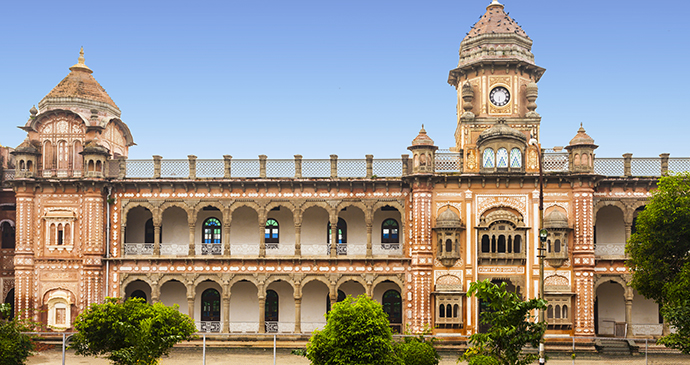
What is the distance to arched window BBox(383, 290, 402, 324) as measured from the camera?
94.1ft

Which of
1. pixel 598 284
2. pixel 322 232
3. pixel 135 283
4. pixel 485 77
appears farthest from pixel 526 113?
pixel 135 283

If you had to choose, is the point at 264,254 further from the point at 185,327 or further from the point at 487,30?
the point at 487,30

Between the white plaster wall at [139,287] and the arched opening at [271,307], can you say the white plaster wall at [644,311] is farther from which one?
the white plaster wall at [139,287]

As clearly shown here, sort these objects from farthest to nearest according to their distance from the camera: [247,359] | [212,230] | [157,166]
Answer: [212,230] → [157,166] → [247,359]

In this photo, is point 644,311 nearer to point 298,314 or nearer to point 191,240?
point 298,314

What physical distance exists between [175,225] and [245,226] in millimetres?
3674

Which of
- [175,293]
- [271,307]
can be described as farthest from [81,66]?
[271,307]

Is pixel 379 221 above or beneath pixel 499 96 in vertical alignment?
beneath

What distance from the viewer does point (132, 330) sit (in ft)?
57.4

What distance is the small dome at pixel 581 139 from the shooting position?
25.9 metres

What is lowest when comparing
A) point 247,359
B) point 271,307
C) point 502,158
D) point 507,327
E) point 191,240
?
point 247,359

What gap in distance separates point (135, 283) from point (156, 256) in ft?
9.17

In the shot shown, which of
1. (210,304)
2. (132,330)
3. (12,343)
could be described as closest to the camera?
(12,343)

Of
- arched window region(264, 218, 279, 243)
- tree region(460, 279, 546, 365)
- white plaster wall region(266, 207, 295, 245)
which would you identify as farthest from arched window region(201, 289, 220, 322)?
tree region(460, 279, 546, 365)
